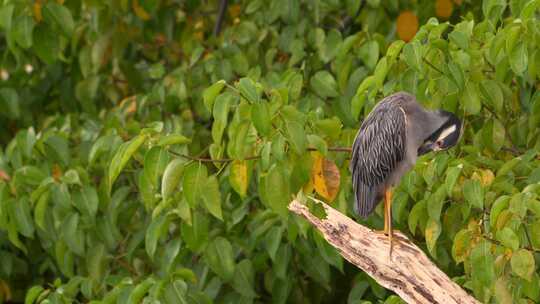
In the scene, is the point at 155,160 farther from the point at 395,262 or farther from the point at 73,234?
the point at 73,234

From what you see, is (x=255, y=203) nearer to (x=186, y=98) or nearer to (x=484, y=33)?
(x=186, y=98)

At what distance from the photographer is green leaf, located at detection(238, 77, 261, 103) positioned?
3619mm

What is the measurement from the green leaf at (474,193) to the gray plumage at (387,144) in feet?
0.73

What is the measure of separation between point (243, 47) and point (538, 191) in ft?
7.80

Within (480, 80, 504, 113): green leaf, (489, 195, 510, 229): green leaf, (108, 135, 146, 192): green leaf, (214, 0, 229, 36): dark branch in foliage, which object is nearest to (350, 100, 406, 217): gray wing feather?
(489, 195, 510, 229): green leaf

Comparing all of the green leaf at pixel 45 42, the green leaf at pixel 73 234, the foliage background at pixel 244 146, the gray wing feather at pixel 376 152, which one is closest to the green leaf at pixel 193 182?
the foliage background at pixel 244 146

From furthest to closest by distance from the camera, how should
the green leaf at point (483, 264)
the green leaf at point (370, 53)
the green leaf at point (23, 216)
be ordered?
the green leaf at point (23, 216) → the green leaf at point (370, 53) → the green leaf at point (483, 264)

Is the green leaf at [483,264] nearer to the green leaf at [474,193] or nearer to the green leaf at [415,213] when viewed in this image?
the green leaf at [474,193]

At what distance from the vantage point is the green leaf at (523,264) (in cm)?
349

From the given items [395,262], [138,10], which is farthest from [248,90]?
[138,10]

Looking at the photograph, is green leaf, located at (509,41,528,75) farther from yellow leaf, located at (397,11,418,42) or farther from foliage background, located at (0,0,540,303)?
yellow leaf, located at (397,11,418,42)

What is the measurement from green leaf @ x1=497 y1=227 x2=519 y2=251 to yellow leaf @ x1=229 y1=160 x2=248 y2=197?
88cm

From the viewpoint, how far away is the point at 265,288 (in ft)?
16.1

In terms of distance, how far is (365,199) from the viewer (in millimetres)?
3844
